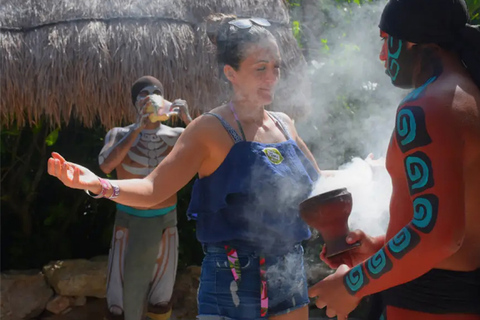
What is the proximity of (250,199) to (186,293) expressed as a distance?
4.37 metres

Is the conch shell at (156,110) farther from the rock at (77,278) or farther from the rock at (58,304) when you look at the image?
the rock at (58,304)

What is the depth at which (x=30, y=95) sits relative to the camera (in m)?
6.11

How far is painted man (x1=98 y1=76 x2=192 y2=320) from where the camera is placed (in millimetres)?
4777

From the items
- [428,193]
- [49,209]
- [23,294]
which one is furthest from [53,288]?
[428,193]

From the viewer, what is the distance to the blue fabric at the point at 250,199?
2.57 meters

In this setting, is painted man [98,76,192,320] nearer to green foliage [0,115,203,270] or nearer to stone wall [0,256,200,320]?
stone wall [0,256,200,320]

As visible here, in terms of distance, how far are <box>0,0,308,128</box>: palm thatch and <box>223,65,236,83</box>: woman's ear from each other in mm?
3169

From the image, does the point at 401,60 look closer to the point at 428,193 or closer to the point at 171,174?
the point at 428,193

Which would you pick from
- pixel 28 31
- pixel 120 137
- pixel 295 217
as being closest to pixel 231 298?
pixel 295 217

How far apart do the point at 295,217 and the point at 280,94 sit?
312cm

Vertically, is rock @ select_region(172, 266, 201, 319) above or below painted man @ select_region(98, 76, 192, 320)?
below

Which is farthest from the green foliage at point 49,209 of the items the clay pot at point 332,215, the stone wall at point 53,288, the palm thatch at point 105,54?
the clay pot at point 332,215

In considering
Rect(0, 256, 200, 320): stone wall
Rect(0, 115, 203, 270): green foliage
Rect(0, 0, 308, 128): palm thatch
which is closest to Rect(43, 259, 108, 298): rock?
Rect(0, 256, 200, 320): stone wall

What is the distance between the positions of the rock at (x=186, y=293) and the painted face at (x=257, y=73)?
4323 millimetres
